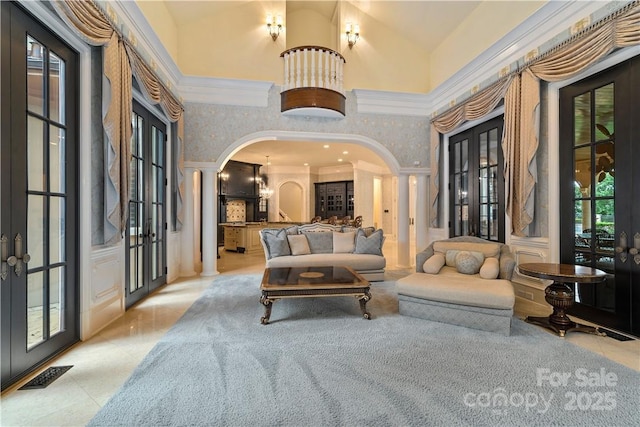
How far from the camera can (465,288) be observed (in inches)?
116

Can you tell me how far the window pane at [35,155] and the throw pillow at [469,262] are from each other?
407 cm

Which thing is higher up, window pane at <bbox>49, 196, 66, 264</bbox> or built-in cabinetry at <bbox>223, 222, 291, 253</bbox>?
window pane at <bbox>49, 196, 66, 264</bbox>

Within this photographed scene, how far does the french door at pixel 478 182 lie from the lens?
4.53 metres

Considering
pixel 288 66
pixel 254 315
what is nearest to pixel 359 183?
pixel 288 66

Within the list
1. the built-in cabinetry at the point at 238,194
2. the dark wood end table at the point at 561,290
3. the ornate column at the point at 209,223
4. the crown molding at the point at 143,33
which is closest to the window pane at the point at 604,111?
the dark wood end table at the point at 561,290

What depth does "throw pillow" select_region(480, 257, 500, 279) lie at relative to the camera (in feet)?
10.9

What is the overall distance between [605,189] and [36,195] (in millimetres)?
4903

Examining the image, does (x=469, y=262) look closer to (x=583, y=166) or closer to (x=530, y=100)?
(x=583, y=166)

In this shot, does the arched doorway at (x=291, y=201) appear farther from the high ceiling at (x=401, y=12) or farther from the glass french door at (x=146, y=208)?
the glass french door at (x=146, y=208)

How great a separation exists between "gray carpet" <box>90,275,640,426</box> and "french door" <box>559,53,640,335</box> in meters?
0.85

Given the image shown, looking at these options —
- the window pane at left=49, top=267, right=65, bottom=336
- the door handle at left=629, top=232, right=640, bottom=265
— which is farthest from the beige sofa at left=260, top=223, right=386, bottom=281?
the door handle at left=629, top=232, right=640, bottom=265

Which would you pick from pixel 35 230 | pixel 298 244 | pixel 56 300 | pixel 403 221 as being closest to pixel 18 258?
pixel 35 230

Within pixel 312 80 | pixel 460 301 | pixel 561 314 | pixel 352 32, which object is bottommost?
pixel 561 314

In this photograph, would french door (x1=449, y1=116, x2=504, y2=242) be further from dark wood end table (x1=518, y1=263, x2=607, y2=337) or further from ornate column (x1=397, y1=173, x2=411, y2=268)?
dark wood end table (x1=518, y1=263, x2=607, y2=337)
